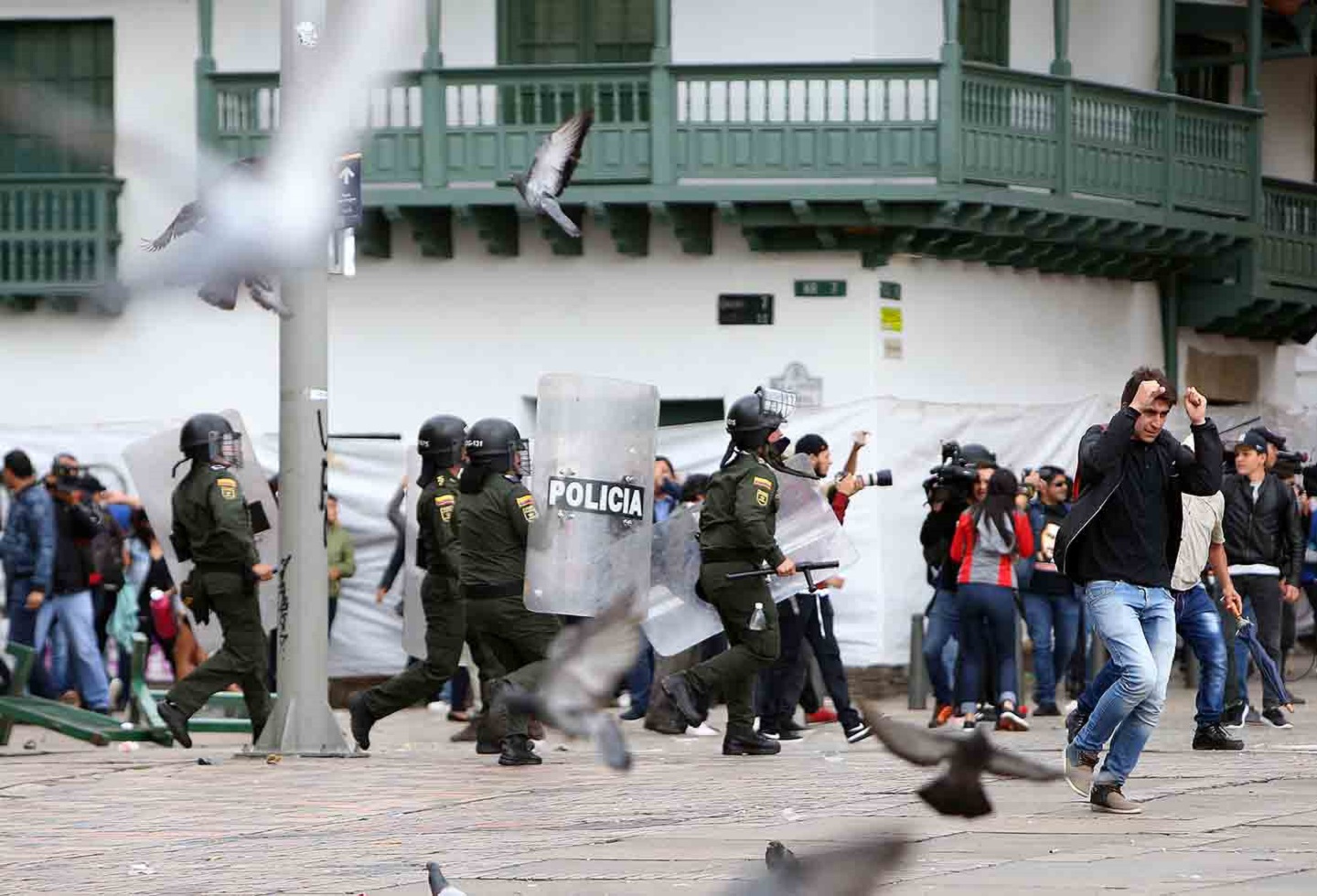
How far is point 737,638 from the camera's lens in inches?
570

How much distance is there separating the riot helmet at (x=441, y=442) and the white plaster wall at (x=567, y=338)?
7209 mm

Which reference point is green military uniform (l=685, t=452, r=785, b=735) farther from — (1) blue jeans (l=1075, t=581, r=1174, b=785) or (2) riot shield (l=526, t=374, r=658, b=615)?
(1) blue jeans (l=1075, t=581, r=1174, b=785)

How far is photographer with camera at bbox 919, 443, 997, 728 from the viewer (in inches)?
656

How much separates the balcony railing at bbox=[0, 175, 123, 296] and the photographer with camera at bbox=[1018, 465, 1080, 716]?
9.32m

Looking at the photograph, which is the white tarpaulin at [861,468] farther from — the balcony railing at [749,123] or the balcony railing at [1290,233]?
the balcony railing at [1290,233]

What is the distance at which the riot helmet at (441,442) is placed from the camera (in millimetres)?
15180

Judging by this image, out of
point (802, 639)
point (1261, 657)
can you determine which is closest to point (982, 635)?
point (802, 639)

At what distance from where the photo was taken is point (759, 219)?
72.2 feet

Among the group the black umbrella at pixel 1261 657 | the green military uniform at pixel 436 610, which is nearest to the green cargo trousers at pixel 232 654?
the green military uniform at pixel 436 610

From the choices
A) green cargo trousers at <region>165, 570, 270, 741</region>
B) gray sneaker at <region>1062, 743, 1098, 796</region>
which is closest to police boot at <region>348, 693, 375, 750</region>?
green cargo trousers at <region>165, 570, 270, 741</region>

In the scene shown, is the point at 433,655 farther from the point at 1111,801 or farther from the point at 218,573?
the point at 1111,801

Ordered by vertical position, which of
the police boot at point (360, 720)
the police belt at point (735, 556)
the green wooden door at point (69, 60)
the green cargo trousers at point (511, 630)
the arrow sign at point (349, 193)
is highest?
the green wooden door at point (69, 60)

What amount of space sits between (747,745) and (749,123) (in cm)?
880

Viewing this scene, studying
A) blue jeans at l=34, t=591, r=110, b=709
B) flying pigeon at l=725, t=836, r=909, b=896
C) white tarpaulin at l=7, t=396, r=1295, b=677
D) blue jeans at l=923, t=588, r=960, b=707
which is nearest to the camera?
flying pigeon at l=725, t=836, r=909, b=896
